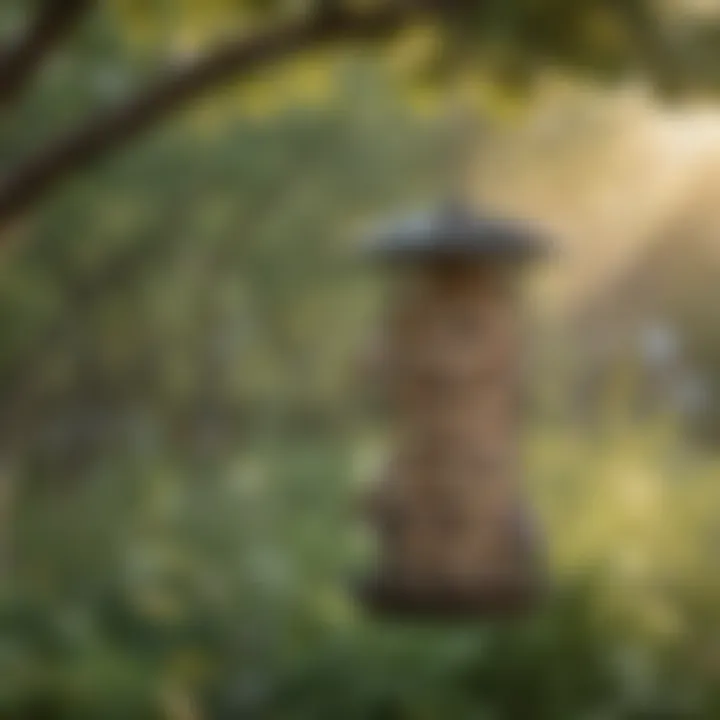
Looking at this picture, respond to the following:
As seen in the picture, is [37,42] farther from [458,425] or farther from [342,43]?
[458,425]

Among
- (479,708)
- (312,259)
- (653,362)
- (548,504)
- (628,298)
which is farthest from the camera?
(312,259)

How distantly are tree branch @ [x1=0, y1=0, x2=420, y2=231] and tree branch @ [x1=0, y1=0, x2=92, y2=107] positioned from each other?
14cm

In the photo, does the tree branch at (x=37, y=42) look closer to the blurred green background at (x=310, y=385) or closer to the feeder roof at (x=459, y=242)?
the blurred green background at (x=310, y=385)

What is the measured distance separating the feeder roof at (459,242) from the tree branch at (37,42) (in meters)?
0.73

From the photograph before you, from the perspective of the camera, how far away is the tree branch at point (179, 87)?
9.53 feet

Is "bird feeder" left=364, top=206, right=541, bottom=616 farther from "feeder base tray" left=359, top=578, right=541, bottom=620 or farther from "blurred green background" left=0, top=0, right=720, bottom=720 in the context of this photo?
"blurred green background" left=0, top=0, right=720, bottom=720

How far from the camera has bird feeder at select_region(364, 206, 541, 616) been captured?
10.2ft

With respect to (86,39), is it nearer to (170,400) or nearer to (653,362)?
(653,362)

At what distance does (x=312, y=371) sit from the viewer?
8.18 metres

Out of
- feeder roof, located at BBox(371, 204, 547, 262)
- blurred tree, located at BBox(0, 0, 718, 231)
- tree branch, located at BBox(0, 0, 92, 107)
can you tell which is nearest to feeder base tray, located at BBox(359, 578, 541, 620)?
feeder roof, located at BBox(371, 204, 547, 262)

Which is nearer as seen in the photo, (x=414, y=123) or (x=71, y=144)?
(x=71, y=144)

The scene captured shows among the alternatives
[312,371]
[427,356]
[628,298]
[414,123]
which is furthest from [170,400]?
[427,356]

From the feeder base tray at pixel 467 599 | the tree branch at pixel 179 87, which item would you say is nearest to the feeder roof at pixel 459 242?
the tree branch at pixel 179 87

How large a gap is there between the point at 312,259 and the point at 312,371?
61cm
